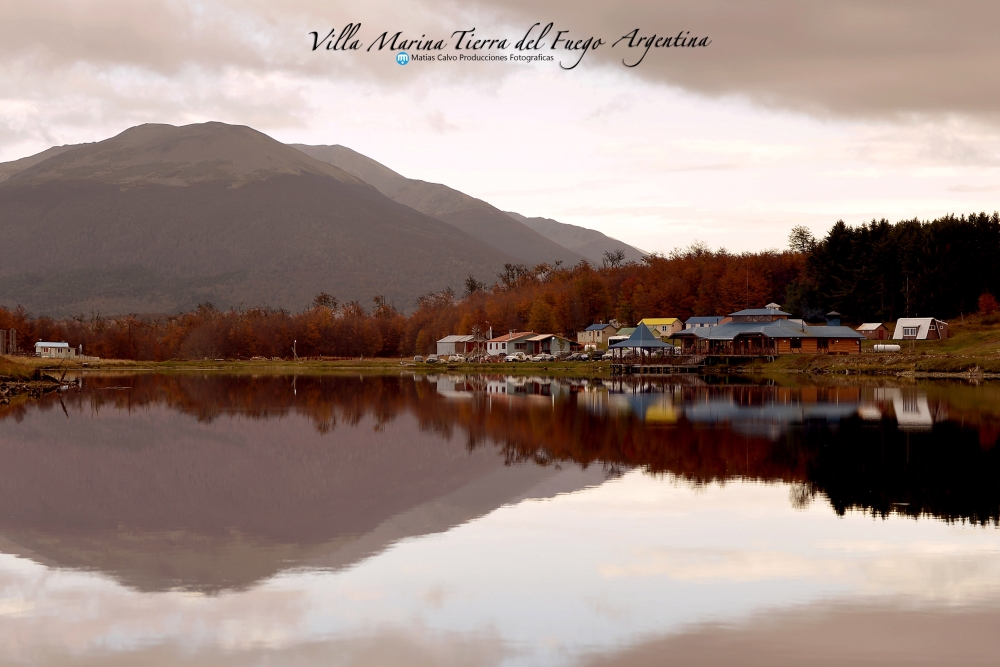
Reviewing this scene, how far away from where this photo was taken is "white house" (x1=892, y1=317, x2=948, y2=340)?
3610 inches

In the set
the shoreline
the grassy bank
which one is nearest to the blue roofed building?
the grassy bank

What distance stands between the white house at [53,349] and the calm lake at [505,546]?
4390 inches

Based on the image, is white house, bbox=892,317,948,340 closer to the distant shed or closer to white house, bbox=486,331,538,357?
the distant shed

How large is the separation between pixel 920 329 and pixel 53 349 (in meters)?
115

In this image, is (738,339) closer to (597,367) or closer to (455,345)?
(597,367)

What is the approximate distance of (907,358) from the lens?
7900cm

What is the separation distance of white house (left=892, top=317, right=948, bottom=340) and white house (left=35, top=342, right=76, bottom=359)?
107 m

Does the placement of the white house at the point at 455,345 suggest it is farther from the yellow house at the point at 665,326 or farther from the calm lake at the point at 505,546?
the calm lake at the point at 505,546

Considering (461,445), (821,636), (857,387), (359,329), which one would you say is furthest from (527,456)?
(359,329)

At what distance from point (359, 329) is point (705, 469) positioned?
126173 millimetres

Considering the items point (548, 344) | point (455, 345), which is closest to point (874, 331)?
point (548, 344)

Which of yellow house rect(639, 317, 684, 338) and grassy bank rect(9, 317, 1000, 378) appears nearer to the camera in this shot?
grassy bank rect(9, 317, 1000, 378)

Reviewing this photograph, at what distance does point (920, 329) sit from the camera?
92.0 metres

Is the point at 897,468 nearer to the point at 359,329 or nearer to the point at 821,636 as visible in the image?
the point at 821,636
